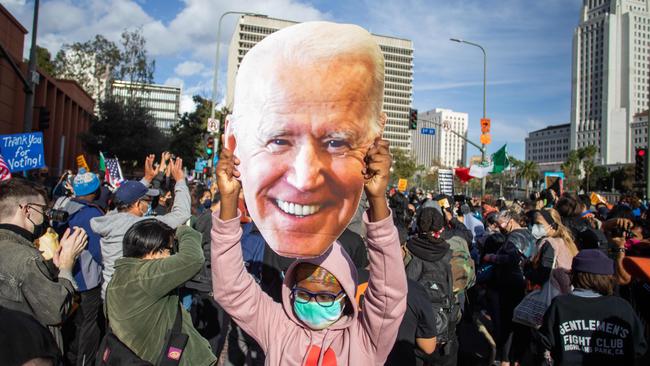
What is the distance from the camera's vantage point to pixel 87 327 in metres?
4.46

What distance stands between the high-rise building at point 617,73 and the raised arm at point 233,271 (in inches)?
5811

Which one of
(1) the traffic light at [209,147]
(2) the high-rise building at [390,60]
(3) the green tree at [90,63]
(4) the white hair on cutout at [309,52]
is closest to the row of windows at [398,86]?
(2) the high-rise building at [390,60]

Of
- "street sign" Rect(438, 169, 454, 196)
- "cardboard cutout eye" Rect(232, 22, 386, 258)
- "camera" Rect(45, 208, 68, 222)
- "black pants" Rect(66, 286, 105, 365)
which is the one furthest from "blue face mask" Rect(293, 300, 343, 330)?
"street sign" Rect(438, 169, 454, 196)

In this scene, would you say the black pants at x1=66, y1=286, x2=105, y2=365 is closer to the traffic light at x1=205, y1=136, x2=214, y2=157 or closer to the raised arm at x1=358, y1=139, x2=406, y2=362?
the traffic light at x1=205, y1=136, x2=214, y2=157

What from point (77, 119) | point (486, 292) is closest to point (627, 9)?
point (77, 119)

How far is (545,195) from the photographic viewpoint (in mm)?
9414

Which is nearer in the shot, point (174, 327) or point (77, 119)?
point (174, 327)

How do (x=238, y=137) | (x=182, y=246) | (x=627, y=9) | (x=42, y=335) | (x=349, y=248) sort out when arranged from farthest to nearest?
(x=627, y=9)
(x=349, y=248)
(x=182, y=246)
(x=238, y=137)
(x=42, y=335)

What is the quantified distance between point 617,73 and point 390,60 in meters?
153

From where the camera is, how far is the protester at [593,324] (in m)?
3.09

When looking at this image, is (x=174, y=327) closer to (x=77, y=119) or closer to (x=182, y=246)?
(x=182, y=246)

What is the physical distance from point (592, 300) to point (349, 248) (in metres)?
1.79

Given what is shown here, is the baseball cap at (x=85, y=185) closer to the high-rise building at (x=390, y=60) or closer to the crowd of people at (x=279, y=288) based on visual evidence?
the crowd of people at (x=279, y=288)

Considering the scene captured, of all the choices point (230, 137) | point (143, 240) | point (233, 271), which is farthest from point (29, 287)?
point (230, 137)
